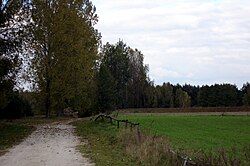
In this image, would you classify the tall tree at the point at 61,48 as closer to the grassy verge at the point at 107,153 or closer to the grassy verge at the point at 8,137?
the grassy verge at the point at 8,137

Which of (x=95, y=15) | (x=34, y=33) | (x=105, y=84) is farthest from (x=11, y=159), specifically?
(x=105, y=84)

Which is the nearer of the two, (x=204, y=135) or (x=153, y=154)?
(x=153, y=154)

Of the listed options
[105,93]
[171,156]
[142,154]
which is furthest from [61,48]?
[171,156]

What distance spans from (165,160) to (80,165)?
3517 mm

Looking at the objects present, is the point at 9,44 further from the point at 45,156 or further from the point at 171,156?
the point at 171,156

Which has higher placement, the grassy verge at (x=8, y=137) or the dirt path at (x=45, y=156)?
the grassy verge at (x=8, y=137)

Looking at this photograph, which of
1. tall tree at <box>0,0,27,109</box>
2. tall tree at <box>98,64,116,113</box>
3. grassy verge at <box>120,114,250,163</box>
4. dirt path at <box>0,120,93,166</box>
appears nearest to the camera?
grassy verge at <box>120,114,250,163</box>

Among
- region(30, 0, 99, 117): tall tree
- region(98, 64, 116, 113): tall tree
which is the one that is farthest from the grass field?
region(98, 64, 116, 113): tall tree

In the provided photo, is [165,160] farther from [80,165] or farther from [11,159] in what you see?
[11,159]

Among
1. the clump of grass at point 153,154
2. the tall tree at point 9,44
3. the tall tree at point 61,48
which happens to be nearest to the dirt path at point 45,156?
the clump of grass at point 153,154

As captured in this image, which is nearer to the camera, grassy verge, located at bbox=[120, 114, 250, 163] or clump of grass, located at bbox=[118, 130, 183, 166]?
clump of grass, located at bbox=[118, 130, 183, 166]

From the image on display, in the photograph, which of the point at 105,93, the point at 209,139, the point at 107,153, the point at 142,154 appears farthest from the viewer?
the point at 105,93

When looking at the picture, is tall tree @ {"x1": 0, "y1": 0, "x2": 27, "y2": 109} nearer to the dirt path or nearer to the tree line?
the tree line

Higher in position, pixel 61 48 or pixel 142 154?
pixel 61 48
